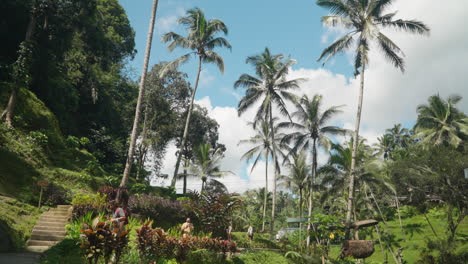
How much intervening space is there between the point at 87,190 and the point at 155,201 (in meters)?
3.73

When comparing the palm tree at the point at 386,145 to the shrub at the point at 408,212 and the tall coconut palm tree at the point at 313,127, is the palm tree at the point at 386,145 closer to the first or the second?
the shrub at the point at 408,212

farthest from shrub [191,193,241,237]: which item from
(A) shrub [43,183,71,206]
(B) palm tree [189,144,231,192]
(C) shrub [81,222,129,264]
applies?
(B) palm tree [189,144,231,192]

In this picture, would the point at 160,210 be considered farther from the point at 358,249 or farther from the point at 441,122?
the point at 441,122

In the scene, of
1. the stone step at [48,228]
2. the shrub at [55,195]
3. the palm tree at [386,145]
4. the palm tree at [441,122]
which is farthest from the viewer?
the palm tree at [386,145]

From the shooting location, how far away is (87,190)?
56.7 feet

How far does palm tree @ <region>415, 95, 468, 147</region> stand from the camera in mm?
38281

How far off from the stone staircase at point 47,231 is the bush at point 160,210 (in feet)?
12.7

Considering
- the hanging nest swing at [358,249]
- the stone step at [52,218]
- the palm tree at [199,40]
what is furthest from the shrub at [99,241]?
the palm tree at [199,40]

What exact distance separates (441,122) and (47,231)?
4164 cm

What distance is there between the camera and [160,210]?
1636cm

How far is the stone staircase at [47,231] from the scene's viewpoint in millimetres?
9523

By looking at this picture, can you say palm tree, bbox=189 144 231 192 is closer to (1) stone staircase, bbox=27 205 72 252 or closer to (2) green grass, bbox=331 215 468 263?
(2) green grass, bbox=331 215 468 263

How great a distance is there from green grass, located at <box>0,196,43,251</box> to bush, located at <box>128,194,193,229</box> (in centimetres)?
434

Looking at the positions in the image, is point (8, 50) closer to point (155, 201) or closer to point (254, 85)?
point (155, 201)
